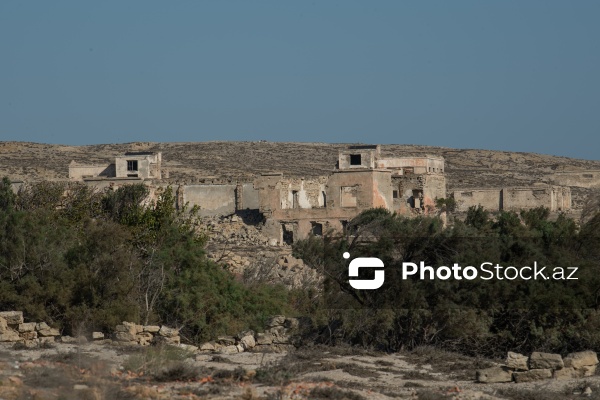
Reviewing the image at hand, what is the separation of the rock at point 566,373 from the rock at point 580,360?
0.12 metres

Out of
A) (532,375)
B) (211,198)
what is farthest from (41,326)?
(211,198)

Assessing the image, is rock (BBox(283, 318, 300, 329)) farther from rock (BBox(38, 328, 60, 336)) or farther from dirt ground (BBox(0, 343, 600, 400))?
rock (BBox(38, 328, 60, 336))

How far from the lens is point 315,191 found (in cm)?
5456

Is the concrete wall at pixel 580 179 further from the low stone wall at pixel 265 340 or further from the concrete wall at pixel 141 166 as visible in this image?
the low stone wall at pixel 265 340

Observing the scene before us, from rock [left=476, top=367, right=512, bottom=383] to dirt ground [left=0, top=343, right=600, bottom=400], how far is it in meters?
0.19

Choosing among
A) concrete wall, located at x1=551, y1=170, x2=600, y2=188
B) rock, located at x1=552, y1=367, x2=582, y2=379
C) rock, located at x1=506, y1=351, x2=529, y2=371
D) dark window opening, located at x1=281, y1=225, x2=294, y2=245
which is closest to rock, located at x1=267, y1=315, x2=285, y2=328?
rock, located at x1=506, y1=351, x2=529, y2=371

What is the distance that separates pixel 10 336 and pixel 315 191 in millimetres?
31235

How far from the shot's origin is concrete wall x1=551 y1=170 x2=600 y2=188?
7544 centimetres

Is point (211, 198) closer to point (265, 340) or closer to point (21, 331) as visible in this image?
point (265, 340)

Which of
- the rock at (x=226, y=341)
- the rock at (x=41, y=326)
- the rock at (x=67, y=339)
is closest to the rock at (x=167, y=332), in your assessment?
the rock at (x=226, y=341)

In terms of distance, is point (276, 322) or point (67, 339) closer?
point (67, 339)

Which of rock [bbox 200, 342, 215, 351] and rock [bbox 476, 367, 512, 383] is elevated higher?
rock [bbox 200, 342, 215, 351]

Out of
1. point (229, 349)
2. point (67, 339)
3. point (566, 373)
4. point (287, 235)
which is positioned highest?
point (287, 235)

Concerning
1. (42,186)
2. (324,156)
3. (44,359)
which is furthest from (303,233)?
(324,156)
